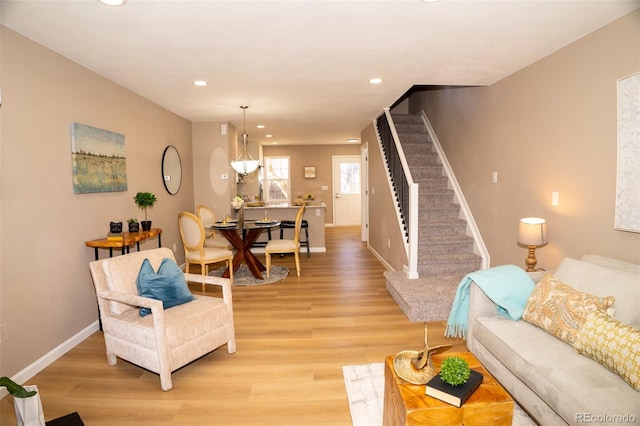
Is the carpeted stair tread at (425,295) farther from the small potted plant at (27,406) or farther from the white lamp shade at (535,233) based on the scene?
the small potted plant at (27,406)

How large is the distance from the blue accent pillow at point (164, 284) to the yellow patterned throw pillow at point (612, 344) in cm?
266

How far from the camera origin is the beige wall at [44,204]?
7.96 feet

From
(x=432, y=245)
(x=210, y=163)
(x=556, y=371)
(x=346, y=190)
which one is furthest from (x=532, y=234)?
(x=346, y=190)

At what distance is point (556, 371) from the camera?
178 cm

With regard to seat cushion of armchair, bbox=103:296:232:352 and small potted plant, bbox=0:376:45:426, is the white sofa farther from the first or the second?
small potted plant, bbox=0:376:45:426

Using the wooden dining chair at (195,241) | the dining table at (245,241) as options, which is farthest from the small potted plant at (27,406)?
the dining table at (245,241)

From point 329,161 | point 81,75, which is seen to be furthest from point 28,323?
point 329,161

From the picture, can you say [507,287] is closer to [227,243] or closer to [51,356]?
[51,356]

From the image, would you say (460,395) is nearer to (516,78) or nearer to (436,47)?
(436,47)

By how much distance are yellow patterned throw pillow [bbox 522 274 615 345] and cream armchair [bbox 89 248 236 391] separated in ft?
7.30

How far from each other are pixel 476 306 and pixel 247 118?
4792mm

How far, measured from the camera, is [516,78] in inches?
141

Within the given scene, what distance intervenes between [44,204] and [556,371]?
11.8 ft

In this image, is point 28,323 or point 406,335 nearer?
point 28,323
